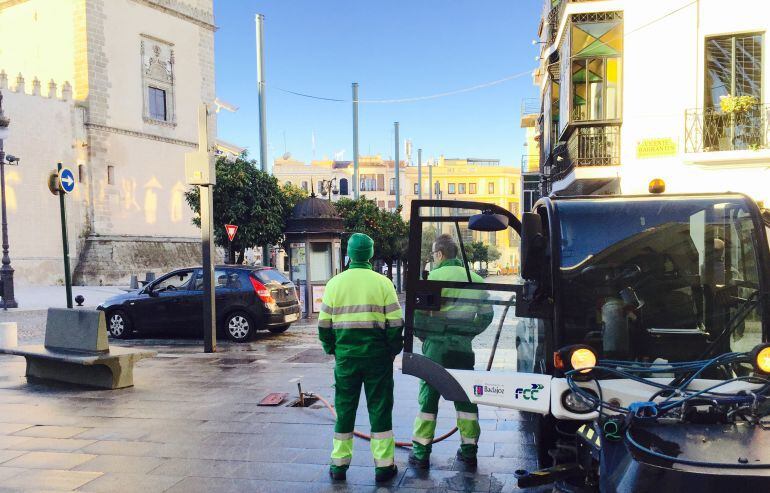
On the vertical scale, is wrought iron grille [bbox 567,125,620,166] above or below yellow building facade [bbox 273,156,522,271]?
below

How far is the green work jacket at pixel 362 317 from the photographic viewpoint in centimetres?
450

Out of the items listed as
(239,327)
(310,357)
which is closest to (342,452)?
(310,357)

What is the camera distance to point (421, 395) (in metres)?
4.98

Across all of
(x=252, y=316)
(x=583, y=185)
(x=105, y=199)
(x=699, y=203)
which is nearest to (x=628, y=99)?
(x=583, y=185)

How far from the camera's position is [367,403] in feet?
14.9

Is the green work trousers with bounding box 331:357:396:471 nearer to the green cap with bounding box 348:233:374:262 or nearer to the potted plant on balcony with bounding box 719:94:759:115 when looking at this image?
the green cap with bounding box 348:233:374:262

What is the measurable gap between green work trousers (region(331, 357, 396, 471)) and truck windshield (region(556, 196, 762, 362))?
1.39 metres

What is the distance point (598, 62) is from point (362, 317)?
13.9 metres

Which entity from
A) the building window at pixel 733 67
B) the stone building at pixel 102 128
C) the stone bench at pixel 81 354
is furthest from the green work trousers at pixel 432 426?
the stone building at pixel 102 128

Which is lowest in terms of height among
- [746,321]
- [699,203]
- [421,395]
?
[421,395]

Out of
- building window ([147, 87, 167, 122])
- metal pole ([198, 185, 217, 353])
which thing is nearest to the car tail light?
metal pole ([198, 185, 217, 353])

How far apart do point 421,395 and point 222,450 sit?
1.76 metres

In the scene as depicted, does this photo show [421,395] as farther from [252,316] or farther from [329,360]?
[252,316]

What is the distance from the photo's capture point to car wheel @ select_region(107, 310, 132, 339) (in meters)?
12.9
